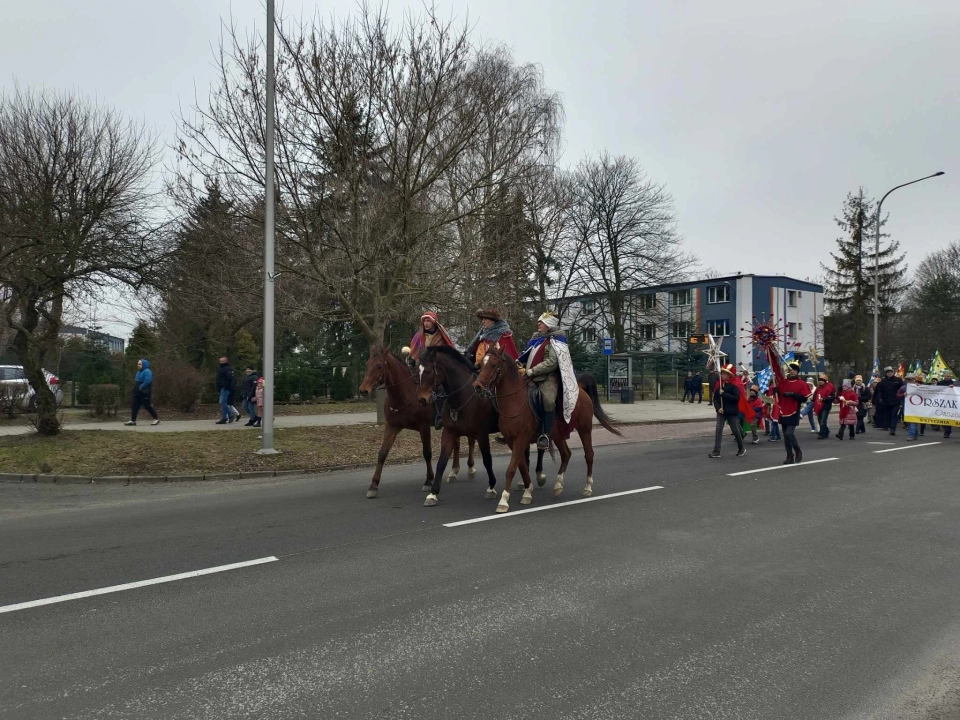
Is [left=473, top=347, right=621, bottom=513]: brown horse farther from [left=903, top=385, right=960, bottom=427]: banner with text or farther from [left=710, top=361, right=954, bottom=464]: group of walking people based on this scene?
[left=903, top=385, right=960, bottom=427]: banner with text

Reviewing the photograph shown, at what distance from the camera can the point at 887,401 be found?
20750 mm

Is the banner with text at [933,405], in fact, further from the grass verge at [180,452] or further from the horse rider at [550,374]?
the horse rider at [550,374]

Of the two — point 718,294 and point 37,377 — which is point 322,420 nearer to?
point 37,377

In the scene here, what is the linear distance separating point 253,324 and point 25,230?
16.9 meters

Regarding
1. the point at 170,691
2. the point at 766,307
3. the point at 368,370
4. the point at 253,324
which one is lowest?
the point at 170,691

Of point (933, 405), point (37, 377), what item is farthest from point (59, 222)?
point (933, 405)

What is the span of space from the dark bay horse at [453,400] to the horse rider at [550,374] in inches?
27.1

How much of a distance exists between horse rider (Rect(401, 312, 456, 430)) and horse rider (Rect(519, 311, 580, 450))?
1.13 metres

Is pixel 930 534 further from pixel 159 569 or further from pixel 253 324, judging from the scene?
pixel 253 324

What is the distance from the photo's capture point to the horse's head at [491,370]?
8062 mm

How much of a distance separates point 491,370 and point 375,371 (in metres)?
1.61

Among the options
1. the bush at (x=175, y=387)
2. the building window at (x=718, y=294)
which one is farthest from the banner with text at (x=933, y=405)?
the building window at (x=718, y=294)

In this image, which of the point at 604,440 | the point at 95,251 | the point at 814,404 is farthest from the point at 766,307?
the point at 95,251

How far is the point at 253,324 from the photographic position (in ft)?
97.9
